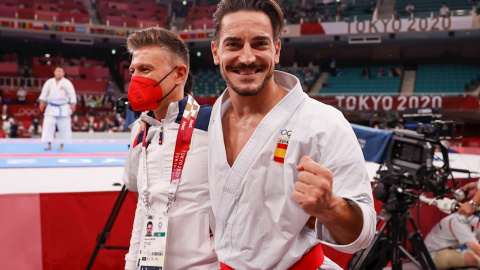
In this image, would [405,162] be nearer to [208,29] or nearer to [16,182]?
[16,182]

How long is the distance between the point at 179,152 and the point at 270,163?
553 mm

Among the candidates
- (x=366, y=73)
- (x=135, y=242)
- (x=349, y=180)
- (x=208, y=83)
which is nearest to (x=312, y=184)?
(x=349, y=180)

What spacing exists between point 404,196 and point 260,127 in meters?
2.10

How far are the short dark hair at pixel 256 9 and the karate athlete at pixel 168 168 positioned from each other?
1.58 feet

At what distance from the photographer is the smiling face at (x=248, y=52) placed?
4.02 feet

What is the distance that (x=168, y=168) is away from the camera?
1.66 m

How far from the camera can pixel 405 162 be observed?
3.03 m

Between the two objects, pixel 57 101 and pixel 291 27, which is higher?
pixel 291 27

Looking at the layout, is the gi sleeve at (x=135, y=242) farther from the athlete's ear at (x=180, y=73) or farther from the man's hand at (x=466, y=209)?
the man's hand at (x=466, y=209)

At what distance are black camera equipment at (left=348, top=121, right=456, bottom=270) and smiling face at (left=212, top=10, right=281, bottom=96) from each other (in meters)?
1.95

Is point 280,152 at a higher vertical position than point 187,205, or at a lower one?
higher

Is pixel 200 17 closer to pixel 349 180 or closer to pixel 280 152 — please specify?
pixel 280 152

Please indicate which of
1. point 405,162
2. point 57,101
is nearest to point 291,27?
point 57,101

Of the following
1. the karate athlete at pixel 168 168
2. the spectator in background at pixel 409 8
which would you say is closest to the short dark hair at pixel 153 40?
the karate athlete at pixel 168 168
